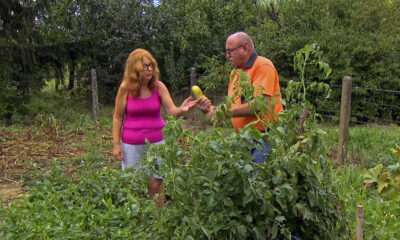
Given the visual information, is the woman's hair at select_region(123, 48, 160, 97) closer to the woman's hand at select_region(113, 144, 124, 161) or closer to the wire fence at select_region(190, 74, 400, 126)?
the woman's hand at select_region(113, 144, 124, 161)

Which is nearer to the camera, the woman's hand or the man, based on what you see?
the man

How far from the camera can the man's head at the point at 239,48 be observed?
128 inches

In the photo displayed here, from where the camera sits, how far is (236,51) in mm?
3277

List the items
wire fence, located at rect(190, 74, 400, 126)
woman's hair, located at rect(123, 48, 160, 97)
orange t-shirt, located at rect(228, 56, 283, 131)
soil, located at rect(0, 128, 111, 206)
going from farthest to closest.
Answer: wire fence, located at rect(190, 74, 400, 126) → soil, located at rect(0, 128, 111, 206) → woman's hair, located at rect(123, 48, 160, 97) → orange t-shirt, located at rect(228, 56, 283, 131)

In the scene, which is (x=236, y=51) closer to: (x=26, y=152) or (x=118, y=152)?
(x=118, y=152)

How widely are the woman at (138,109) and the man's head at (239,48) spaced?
1.93ft

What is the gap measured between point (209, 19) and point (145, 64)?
9.13 m

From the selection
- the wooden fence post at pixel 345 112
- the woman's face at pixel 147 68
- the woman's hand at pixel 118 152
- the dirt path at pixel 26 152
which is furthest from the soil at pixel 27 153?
the wooden fence post at pixel 345 112

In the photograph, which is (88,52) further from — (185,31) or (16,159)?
(16,159)

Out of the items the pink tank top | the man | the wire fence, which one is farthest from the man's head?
the wire fence

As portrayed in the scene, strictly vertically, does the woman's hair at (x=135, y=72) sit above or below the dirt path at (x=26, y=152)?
above

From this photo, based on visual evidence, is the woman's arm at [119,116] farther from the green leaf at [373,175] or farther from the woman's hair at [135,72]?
the green leaf at [373,175]

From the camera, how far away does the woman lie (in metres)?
3.65

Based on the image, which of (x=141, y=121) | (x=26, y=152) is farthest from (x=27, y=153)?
(x=141, y=121)
